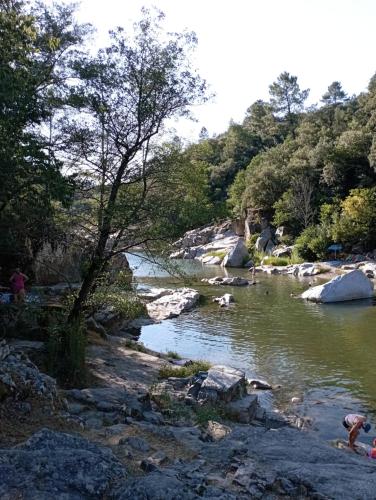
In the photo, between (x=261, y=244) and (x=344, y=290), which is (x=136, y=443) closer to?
(x=344, y=290)

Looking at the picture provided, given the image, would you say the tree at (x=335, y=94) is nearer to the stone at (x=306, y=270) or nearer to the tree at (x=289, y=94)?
the tree at (x=289, y=94)

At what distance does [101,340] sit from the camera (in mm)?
19516

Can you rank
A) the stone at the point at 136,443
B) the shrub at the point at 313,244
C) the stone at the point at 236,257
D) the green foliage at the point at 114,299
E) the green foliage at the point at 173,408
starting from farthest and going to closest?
the stone at the point at 236,257, the shrub at the point at 313,244, the green foliage at the point at 114,299, the green foliage at the point at 173,408, the stone at the point at 136,443

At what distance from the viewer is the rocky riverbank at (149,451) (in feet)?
18.8

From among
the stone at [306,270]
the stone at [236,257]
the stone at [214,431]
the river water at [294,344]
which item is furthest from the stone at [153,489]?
the stone at [236,257]

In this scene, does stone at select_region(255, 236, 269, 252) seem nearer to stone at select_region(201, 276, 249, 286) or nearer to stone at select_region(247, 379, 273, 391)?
stone at select_region(201, 276, 249, 286)

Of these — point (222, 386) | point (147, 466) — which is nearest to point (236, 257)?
point (222, 386)

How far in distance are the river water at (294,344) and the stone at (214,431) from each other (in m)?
4.16

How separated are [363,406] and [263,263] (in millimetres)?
43549

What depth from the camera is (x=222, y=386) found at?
13.8 metres

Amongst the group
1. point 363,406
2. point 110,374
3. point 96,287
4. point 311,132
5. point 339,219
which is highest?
point 311,132

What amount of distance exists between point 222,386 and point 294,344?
33.4 feet

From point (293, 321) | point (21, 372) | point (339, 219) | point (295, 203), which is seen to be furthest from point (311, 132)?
point (21, 372)

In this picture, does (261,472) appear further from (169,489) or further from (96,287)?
(96,287)
